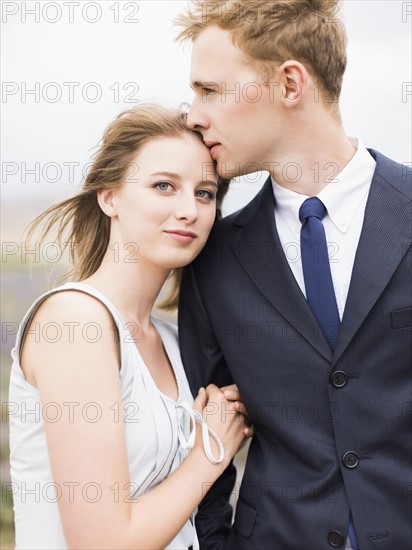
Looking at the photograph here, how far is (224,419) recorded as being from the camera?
2.27 meters

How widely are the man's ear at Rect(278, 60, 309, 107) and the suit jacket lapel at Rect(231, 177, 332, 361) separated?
26 centimetres

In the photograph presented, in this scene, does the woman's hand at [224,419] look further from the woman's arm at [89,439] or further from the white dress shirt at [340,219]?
the white dress shirt at [340,219]

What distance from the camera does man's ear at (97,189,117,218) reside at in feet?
7.49

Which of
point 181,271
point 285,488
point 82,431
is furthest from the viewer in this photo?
→ point 181,271

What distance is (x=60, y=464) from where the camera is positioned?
188 cm

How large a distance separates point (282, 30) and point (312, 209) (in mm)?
531

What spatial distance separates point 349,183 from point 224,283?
0.46 meters

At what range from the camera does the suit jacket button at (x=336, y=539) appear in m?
2.02

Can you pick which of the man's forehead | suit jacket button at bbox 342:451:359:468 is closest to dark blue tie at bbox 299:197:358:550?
suit jacket button at bbox 342:451:359:468

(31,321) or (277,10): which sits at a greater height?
(277,10)

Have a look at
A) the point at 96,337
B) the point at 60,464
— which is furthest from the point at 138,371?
the point at 60,464

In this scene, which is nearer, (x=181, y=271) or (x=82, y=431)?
(x=82, y=431)

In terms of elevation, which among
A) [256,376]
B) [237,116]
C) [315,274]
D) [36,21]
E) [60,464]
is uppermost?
[36,21]

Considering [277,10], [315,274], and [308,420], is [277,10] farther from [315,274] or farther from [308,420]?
[308,420]
